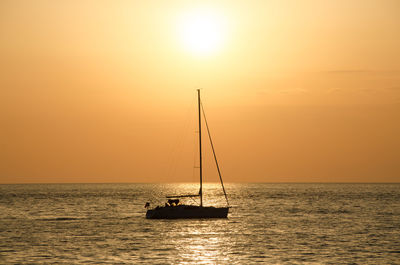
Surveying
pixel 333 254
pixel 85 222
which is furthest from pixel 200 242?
pixel 85 222

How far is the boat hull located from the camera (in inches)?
3445

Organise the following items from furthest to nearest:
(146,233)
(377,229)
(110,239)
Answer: (377,229) → (146,233) → (110,239)

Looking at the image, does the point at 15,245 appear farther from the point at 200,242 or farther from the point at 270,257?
the point at 270,257

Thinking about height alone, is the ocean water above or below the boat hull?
below

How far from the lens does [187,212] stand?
289 ft

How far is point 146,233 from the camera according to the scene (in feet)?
242

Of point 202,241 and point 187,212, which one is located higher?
point 187,212

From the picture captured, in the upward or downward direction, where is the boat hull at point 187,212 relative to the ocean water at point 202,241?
upward

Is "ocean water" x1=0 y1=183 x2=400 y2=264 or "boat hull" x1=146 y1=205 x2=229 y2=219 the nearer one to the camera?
"ocean water" x1=0 y1=183 x2=400 y2=264

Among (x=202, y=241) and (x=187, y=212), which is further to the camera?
(x=187, y=212)

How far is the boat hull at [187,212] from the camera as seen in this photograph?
87.5 meters

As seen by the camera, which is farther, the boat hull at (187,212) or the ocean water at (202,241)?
the boat hull at (187,212)

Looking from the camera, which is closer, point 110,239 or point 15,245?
point 15,245

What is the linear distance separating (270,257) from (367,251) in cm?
1035
